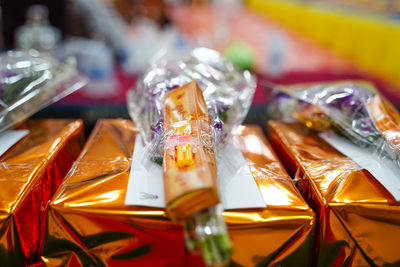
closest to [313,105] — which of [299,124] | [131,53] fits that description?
[299,124]

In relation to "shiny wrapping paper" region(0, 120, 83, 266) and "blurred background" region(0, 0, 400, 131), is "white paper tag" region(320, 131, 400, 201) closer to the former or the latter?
"blurred background" region(0, 0, 400, 131)

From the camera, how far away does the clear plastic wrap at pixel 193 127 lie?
1.19ft

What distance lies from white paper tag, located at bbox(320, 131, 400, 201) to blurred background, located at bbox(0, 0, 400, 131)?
25 centimetres

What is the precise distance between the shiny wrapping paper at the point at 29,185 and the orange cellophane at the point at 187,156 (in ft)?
0.66

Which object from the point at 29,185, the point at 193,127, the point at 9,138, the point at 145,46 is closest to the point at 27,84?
the point at 9,138

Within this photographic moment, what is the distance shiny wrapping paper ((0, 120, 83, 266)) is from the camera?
0.42m

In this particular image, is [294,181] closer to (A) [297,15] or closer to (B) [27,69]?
(B) [27,69]

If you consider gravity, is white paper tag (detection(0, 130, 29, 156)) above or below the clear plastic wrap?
below

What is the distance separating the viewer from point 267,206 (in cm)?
44

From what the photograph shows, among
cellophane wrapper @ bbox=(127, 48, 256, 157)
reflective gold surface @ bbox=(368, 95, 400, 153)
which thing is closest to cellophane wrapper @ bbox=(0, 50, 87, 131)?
cellophane wrapper @ bbox=(127, 48, 256, 157)

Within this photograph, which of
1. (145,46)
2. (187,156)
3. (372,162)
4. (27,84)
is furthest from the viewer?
(145,46)

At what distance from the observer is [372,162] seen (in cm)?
54

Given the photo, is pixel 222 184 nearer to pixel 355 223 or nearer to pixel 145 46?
pixel 355 223

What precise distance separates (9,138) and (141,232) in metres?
0.34
